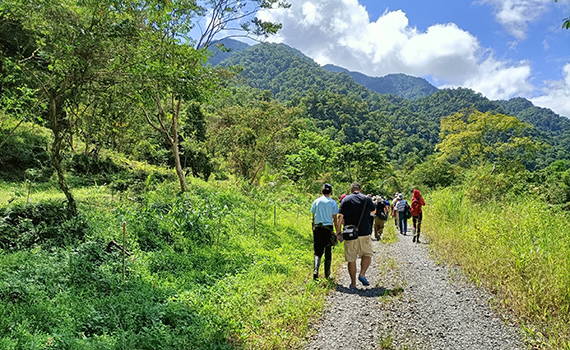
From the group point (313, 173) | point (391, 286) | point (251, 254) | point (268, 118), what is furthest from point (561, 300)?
point (313, 173)

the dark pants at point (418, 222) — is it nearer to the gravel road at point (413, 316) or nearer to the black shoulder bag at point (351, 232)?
the gravel road at point (413, 316)

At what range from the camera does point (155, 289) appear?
4625 millimetres

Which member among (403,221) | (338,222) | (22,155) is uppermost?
(22,155)

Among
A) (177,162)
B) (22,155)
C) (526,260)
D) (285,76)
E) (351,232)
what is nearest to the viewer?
(526,260)

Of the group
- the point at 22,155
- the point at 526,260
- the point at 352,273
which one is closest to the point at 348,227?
the point at 352,273

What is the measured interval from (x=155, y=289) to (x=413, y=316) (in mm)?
3680

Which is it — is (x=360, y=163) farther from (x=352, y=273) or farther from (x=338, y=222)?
(x=352, y=273)

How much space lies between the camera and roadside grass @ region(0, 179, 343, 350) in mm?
3535

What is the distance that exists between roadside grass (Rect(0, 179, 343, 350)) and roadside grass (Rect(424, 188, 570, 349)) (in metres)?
2.64

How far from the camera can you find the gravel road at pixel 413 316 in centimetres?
378

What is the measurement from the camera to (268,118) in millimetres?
16688

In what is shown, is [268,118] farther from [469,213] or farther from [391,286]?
[391,286]

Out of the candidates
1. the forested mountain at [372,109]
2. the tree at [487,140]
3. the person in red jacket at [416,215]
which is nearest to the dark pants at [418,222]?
the person in red jacket at [416,215]

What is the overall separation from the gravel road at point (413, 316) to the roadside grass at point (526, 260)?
0.27m
